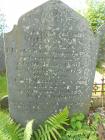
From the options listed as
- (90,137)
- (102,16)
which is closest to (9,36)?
(90,137)

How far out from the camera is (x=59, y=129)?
20.9 feet

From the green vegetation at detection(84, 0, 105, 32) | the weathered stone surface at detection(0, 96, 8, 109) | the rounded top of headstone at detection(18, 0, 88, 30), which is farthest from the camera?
the green vegetation at detection(84, 0, 105, 32)

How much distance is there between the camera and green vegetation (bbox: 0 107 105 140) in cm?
585

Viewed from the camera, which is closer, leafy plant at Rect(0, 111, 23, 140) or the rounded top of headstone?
leafy plant at Rect(0, 111, 23, 140)

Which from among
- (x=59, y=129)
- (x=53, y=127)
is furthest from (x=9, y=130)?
(x=59, y=129)

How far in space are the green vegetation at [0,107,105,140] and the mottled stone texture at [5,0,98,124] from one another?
0.63 ft

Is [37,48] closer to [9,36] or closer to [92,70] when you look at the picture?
[9,36]

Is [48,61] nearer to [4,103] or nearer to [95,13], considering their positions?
[4,103]

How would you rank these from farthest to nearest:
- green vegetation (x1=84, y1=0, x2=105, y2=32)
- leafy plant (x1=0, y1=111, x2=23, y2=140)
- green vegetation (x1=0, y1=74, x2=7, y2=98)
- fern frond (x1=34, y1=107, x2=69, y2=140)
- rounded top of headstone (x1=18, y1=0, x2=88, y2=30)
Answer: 1. green vegetation (x1=84, y1=0, x2=105, y2=32)
2. green vegetation (x1=0, y1=74, x2=7, y2=98)
3. rounded top of headstone (x1=18, y1=0, x2=88, y2=30)
4. fern frond (x1=34, y1=107, x2=69, y2=140)
5. leafy plant (x1=0, y1=111, x2=23, y2=140)

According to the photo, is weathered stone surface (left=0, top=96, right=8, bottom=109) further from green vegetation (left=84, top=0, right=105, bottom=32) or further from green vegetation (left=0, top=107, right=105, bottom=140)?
green vegetation (left=84, top=0, right=105, bottom=32)

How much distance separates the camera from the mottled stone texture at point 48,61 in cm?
615

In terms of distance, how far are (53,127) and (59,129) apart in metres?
0.33

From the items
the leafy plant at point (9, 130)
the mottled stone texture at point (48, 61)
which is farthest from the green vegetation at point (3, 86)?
the leafy plant at point (9, 130)

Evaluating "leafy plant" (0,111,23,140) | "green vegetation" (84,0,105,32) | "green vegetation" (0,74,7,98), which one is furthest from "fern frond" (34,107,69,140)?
"green vegetation" (84,0,105,32)
